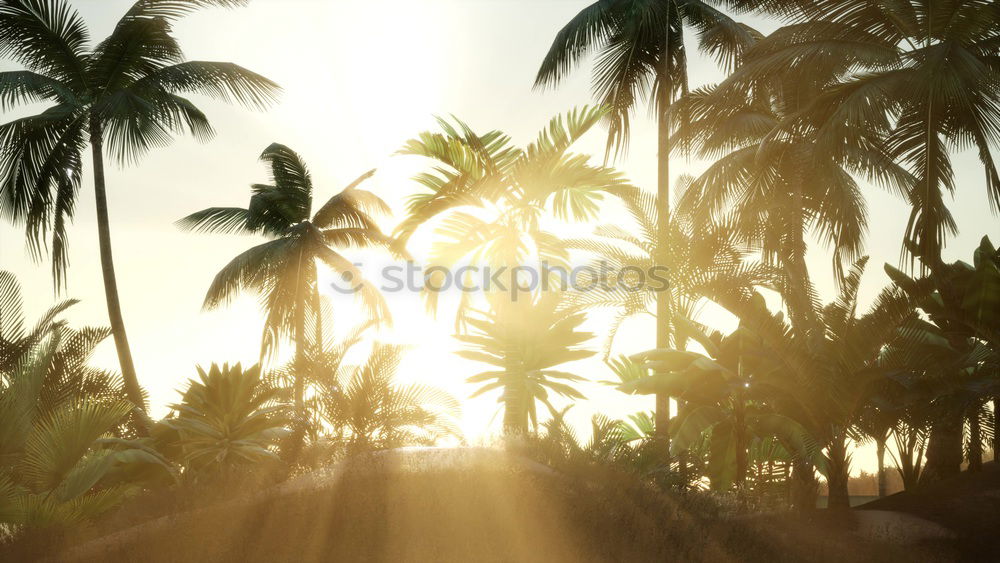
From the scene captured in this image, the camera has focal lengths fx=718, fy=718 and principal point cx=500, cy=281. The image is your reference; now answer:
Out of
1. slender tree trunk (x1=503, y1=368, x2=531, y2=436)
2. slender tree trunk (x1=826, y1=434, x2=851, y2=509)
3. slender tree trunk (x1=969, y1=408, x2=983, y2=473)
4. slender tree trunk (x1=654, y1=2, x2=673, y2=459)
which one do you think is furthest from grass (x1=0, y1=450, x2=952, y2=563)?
slender tree trunk (x1=969, y1=408, x2=983, y2=473)

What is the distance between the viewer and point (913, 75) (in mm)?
13367

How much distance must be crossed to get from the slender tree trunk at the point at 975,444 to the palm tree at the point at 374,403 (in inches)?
516

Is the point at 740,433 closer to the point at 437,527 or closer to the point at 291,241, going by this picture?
the point at 437,527

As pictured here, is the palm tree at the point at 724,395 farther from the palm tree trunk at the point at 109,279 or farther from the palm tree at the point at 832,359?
the palm tree trunk at the point at 109,279

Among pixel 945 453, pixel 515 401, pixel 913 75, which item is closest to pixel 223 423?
pixel 515 401

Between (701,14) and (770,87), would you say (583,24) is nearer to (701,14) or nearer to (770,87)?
(701,14)

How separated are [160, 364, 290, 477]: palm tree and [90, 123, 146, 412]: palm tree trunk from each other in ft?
13.1

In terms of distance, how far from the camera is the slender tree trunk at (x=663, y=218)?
53.4 feet

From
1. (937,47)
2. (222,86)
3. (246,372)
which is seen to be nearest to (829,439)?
(937,47)

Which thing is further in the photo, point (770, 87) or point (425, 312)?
point (770, 87)

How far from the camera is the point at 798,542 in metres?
11.1

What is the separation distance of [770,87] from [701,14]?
3032 mm

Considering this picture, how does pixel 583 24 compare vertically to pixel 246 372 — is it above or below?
above

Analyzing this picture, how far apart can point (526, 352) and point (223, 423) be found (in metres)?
8.30
